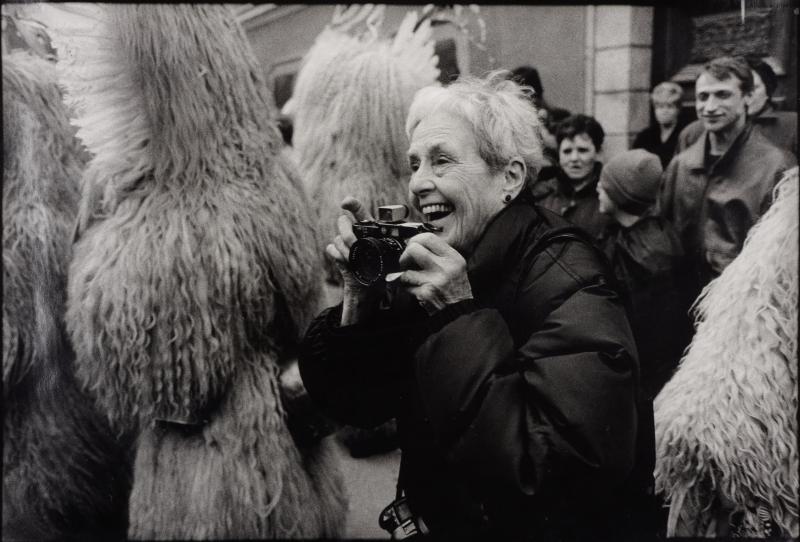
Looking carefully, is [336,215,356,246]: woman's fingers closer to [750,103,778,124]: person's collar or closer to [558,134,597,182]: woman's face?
[558,134,597,182]: woman's face

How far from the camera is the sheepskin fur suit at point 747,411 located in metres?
1.53

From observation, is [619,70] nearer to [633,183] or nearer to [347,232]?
[633,183]

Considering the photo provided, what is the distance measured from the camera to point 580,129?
87.0 inches

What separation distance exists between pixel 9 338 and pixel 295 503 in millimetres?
871

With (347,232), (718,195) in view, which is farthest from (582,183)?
(347,232)

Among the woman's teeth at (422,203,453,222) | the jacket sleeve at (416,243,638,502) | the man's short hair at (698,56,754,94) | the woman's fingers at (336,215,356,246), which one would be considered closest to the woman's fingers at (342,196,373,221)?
the woman's fingers at (336,215,356,246)

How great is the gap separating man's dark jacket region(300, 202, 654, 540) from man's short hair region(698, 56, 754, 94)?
2.67 ft

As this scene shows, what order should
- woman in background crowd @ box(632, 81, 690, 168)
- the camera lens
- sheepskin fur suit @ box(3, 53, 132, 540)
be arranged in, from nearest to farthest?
the camera lens, sheepskin fur suit @ box(3, 53, 132, 540), woman in background crowd @ box(632, 81, 690, 168)

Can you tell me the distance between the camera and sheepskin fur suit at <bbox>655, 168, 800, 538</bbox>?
1.53 metres

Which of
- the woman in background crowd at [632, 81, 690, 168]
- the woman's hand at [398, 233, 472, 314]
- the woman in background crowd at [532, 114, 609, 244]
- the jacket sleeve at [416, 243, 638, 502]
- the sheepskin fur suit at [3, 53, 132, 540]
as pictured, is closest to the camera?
the jacket sleeve at [416, 243, 638, 502]

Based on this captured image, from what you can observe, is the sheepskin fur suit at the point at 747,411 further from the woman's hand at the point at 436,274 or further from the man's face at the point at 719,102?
the woman's hand at the point at 436,274

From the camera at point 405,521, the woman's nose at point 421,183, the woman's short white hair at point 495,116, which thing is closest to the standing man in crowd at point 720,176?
the woman's short white hair at point 495,116

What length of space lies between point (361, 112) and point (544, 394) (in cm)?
116

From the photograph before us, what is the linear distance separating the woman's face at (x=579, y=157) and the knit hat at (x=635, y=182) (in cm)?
10
